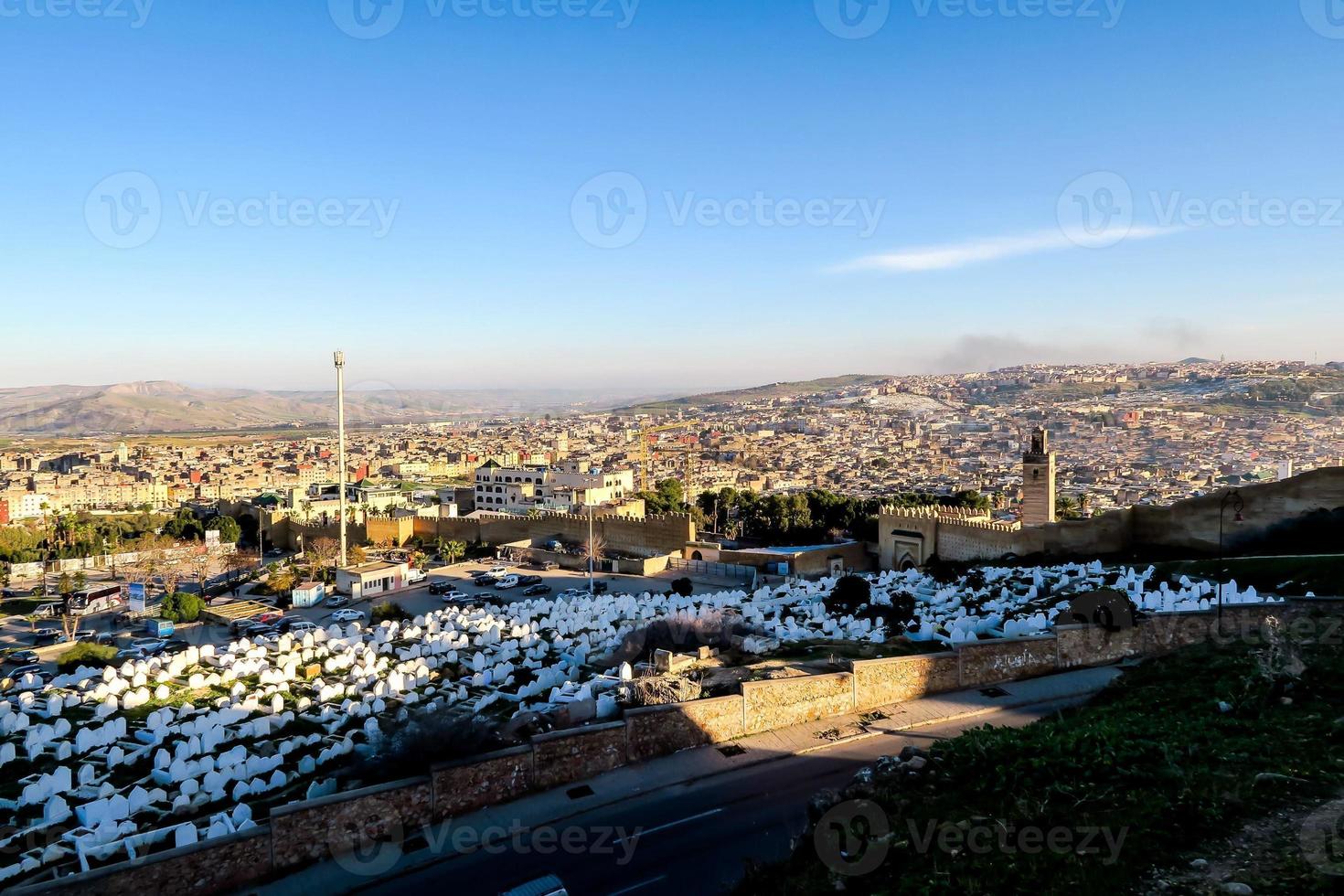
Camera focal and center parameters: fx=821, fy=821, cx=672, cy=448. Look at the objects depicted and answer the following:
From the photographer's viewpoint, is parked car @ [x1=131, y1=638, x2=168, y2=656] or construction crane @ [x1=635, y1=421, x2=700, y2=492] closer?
parked car @ [x1=131, y1=638, x2=168, y2=656]

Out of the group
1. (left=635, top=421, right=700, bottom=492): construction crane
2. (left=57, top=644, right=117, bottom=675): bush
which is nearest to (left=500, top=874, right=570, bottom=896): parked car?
(left=57, top=644, right=117, bottom=675): bush

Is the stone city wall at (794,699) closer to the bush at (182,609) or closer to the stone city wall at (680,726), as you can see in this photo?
the stone city wall at (680,726)

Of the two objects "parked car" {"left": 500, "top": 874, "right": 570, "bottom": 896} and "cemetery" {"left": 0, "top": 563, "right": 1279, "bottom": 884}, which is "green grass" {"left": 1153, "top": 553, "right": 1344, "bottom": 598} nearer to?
"cemetery" {"left": 0, "top": 563, "right": 1279, "bottom": 884}

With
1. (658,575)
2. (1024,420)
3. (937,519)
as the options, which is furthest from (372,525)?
(1024,420)

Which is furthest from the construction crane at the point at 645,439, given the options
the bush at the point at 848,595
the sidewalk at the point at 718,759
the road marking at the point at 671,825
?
the road marking at the point at 671,825

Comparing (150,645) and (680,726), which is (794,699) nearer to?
(680,726)
